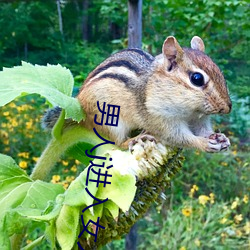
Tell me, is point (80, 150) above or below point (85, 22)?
above

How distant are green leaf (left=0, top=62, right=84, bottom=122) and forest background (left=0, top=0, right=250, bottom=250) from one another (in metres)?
0.56

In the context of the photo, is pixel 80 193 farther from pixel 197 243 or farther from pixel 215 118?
pixel 215 118

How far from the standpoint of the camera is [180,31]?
2.18 m

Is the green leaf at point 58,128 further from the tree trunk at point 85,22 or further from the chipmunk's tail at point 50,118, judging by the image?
the tree trunk at point 85,22

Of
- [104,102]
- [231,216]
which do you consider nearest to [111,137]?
[104,102]

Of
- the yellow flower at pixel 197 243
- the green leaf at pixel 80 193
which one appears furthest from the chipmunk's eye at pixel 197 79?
the yellow flower at pixel 197 243

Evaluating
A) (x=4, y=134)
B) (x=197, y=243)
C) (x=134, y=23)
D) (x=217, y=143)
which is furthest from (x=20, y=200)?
(x=4, y=134)

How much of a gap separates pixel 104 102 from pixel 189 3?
5.06 ft

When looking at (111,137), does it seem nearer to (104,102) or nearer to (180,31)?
(104,102)

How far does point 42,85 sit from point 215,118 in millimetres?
1816

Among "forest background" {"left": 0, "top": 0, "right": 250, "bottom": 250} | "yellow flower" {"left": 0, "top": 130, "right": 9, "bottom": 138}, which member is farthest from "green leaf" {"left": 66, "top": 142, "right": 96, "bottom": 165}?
"yellow flower" {"left": 0, "top": 130, "right": 9, "bottom": 138}

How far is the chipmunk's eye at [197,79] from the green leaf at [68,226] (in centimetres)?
33

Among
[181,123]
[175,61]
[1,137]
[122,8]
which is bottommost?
[1,137]

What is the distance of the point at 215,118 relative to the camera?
93.3 inches
